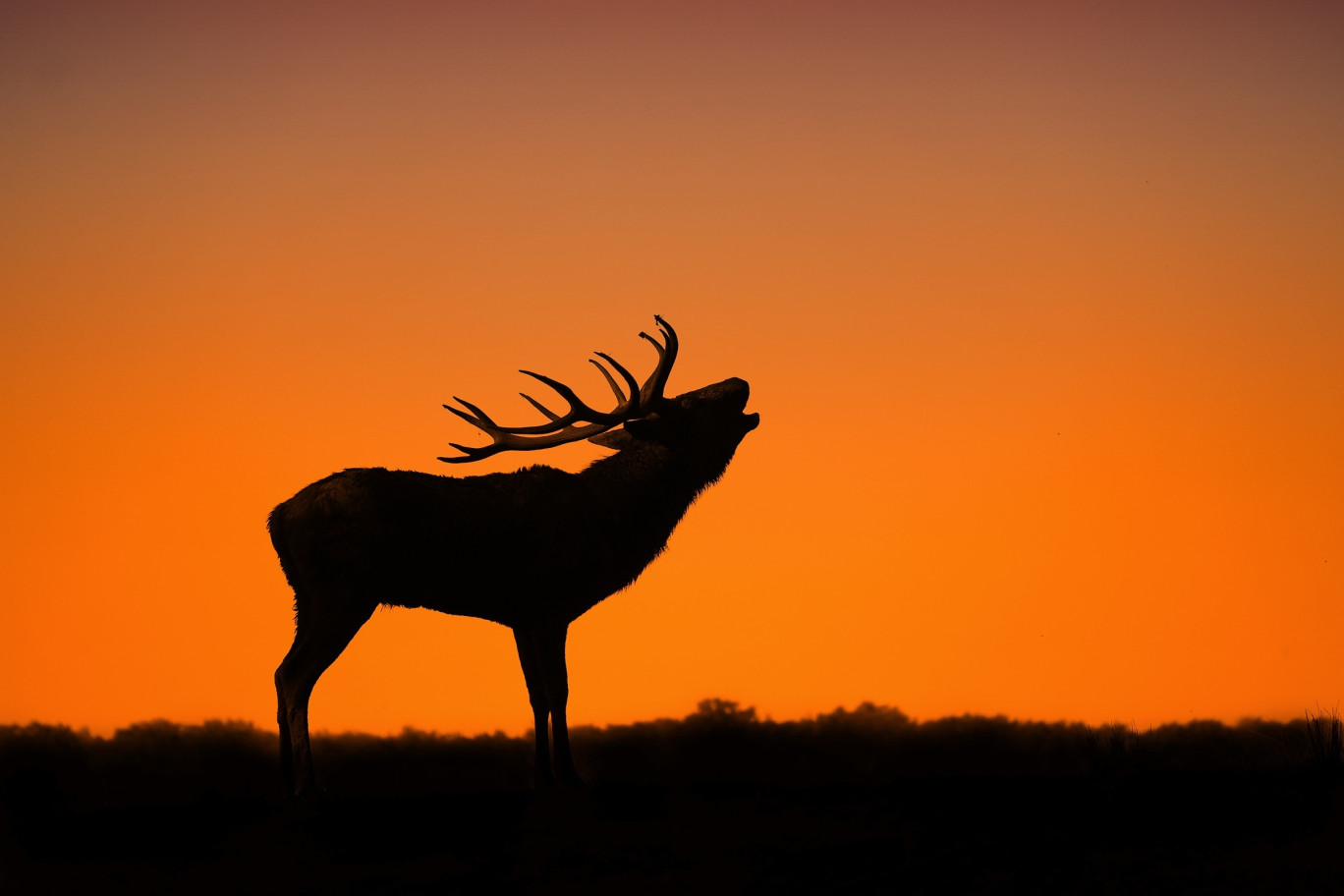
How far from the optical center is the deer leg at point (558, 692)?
10562mm

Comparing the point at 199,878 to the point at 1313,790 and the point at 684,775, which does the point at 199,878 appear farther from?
the point at 1313,790

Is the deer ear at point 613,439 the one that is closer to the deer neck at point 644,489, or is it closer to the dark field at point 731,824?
the deer neck at point 644,489

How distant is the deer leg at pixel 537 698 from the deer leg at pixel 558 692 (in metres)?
0.09

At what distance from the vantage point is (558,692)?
35.2 ft

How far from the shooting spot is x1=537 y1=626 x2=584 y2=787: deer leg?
10562 millimetres

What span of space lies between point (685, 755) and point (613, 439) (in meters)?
2.77

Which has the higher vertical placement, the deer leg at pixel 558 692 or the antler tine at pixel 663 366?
the antler tine at pixel 663 366

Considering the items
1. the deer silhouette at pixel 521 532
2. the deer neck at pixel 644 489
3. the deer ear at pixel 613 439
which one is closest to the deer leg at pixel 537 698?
the deer silhouette at pixel 521 532

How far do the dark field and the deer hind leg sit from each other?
1.08ft

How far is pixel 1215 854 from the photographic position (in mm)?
8227

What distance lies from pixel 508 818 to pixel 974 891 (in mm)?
2892

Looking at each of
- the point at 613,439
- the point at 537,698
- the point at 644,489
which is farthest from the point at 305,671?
the point at 613,439

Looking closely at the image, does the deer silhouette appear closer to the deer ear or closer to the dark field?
the deer ear

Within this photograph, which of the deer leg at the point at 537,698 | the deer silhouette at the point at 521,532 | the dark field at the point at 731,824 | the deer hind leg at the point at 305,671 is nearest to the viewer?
the dark field at the point at 731,824
